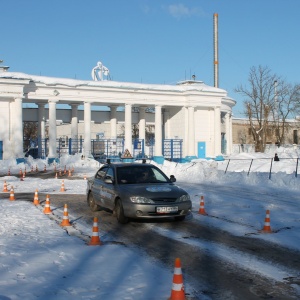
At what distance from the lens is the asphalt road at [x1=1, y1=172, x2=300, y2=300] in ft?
23.2

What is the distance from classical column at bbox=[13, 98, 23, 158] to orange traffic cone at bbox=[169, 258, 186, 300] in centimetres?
3956

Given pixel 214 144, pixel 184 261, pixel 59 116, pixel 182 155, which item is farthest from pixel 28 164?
pixel 184 261

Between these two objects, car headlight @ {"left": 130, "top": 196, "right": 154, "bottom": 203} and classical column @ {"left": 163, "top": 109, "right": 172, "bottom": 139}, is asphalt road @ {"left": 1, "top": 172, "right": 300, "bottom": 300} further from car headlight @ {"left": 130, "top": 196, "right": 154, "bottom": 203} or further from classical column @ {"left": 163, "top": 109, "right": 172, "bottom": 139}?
classical column @ {"left": 163, "top": 109, "right": 172, "bottom": 139}

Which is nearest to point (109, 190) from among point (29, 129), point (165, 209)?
point (165, 209)

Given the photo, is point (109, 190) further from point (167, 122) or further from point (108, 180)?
point (167, 122)

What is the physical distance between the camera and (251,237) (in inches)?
442

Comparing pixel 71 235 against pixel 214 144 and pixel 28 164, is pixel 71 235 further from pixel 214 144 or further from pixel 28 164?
pixel 214 144

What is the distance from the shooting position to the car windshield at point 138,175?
14.4 m

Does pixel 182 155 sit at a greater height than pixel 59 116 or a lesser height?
lesser

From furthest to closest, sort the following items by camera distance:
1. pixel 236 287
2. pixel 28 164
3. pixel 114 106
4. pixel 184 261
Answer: pixel 114 106 → pixel 28 164 → pixel 184 261 → pixel 236 287

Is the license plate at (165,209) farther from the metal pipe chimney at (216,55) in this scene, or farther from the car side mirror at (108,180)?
the metal pipe chimney at (216,55)

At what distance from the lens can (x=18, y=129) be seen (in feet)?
144

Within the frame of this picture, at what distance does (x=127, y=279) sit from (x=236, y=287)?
161cm

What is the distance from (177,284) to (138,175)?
861 cm
